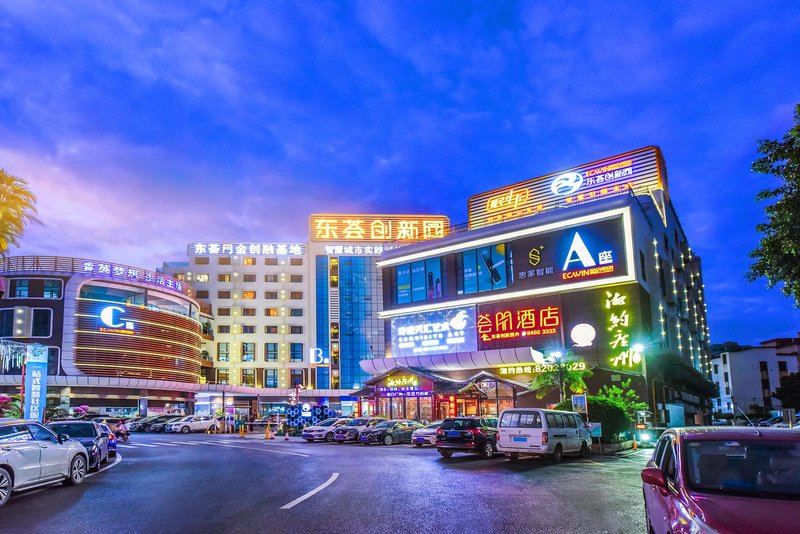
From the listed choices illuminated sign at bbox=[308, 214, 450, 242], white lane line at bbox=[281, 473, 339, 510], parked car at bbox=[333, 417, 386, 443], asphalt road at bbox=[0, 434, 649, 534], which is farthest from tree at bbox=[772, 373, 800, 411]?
white lane line at bbox=[281, 473, 339, 510]

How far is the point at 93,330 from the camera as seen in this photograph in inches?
2773

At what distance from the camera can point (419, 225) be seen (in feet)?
307

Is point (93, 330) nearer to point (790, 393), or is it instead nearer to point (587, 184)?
point (587, 184)

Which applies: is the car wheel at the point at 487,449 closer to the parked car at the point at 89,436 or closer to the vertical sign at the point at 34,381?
the parked car at the point at 89,436

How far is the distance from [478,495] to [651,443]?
23.6 m

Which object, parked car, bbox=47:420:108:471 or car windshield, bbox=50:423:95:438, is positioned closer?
parked car, bbox=47:420:108:471

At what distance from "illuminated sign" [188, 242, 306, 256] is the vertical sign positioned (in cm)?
6735

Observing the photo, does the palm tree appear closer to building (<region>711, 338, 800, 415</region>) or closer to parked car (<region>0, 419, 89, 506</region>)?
parked car (<region>0, 419, 89, 506</region>)

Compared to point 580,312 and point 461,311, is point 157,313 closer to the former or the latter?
point 461,311

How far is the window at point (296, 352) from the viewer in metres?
95.6

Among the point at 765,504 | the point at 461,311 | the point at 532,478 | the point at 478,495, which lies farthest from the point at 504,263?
the point at 765,504

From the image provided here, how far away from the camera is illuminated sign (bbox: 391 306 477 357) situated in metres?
50.9

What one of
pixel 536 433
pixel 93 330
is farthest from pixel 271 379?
pixel 536 433

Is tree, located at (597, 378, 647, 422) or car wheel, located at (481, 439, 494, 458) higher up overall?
tree, located at (597, 378, 647, 422)
